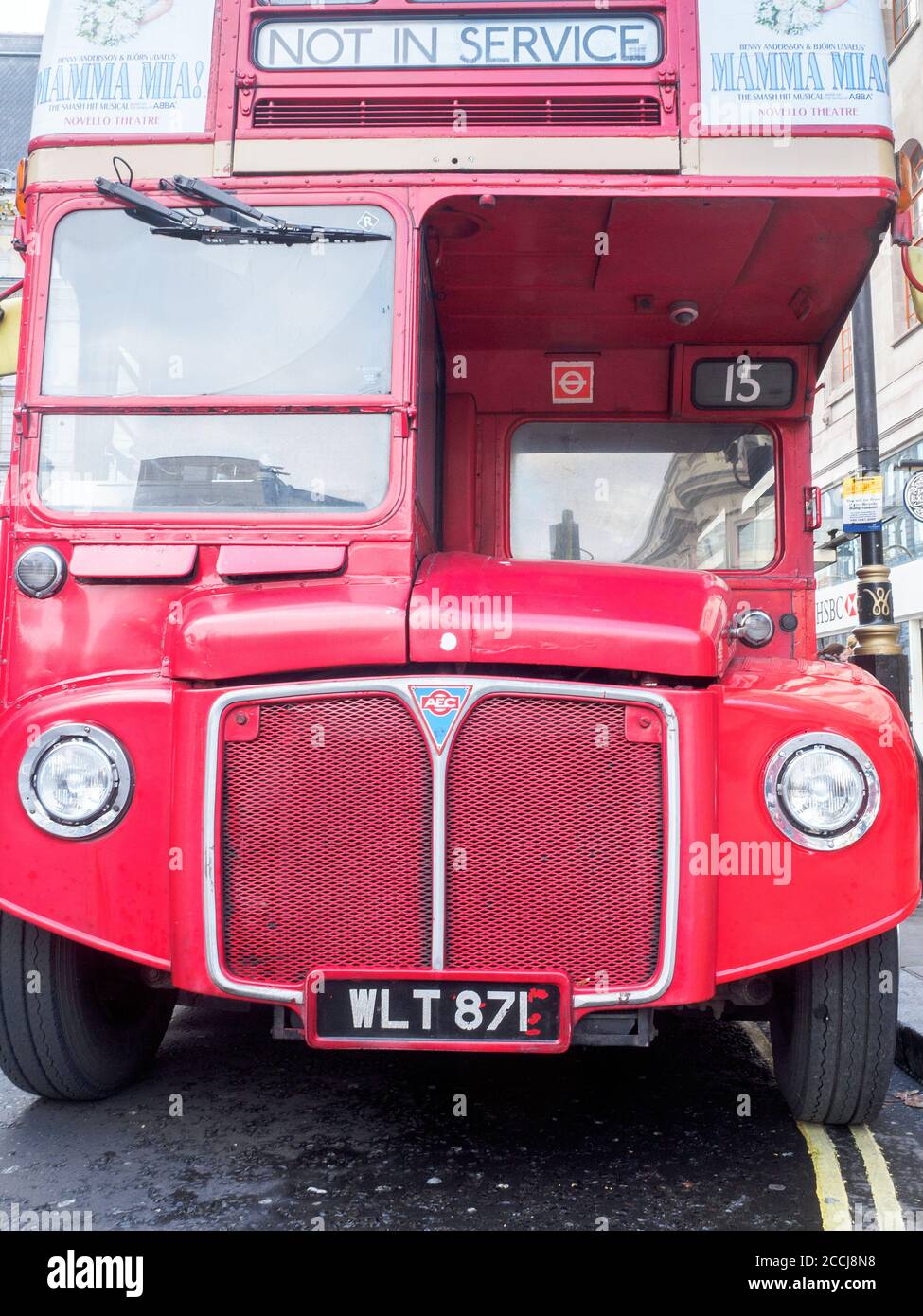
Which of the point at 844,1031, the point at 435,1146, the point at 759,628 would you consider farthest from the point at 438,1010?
the point at 759,628

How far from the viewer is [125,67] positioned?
Answer: 3477 millimetres

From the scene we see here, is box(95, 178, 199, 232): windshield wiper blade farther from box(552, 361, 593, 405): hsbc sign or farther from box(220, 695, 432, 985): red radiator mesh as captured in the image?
box(552, 361, 593, 405): hsbc sign

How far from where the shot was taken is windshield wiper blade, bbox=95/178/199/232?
3.27 meters

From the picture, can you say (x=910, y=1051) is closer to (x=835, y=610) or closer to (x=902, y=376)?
(x=902, y=376)

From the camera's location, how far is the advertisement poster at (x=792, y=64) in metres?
3.44

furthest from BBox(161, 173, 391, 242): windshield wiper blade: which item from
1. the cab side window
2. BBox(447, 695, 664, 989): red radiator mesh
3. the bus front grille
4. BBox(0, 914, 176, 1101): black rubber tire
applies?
BBox(0, 914, 176, 1101): black rubber tire

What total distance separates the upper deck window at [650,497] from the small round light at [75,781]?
2.10 meters

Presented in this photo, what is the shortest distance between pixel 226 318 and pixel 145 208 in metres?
0.41

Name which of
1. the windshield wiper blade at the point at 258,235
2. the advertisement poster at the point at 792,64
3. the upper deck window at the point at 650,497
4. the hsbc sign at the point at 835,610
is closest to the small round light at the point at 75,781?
the windshield wiper blade at the point at 258,235

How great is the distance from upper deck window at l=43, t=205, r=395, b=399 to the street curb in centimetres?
310

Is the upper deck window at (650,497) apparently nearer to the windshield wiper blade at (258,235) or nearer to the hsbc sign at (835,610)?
the windshield wiper blade at (258,235)

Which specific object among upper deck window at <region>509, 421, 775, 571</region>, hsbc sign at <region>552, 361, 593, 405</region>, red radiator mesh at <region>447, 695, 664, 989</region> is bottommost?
red radiator mesh at <region>447, 695, 664, 989</region>
